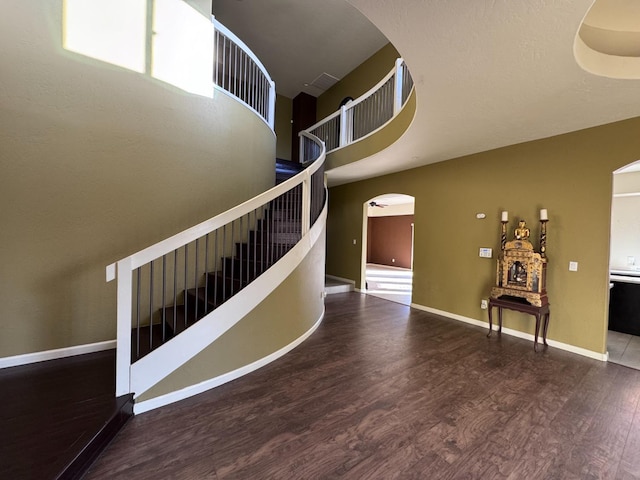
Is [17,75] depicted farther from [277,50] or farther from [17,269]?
[277,50]

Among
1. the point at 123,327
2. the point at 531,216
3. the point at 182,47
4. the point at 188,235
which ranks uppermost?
the point at 182,47

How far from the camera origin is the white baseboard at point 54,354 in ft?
8.27

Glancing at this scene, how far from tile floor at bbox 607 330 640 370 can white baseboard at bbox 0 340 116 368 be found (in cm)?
570

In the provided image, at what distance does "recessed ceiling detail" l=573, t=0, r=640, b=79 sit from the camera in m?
2.27

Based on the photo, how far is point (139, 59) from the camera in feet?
9.77

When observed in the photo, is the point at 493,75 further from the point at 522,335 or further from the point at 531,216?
the point at 522,335

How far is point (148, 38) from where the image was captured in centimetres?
301

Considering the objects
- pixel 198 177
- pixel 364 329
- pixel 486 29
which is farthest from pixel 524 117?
pixel 198 177

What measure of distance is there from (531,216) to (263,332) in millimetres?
3899

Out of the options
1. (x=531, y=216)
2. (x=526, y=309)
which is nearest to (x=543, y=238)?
(x=531, y=216)

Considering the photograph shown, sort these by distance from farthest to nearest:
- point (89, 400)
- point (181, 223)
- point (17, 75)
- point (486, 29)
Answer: point (181, 223)
point (17, 75)
point (89, 400)
point (486, 29)

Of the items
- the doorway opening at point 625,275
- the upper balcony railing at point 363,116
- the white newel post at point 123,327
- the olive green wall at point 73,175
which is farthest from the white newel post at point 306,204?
the doorway opening at point 625,275

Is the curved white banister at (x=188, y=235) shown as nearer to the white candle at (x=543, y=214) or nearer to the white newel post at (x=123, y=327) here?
the white newel post at (x=123, y=327)

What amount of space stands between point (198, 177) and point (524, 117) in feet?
12.6
